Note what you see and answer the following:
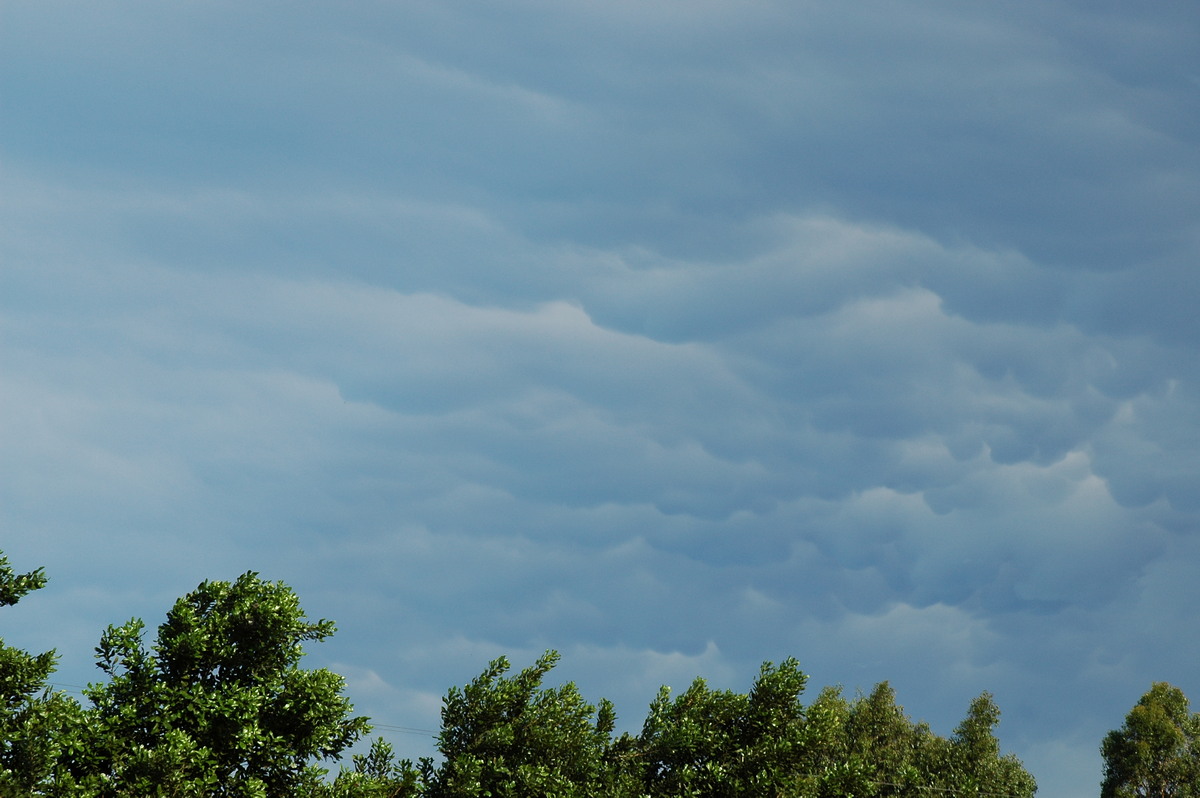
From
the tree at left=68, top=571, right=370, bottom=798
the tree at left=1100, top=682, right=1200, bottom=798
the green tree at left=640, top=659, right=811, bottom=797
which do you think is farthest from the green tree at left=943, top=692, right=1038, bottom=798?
the tree at left=68, top=571, right=370, bottom=798

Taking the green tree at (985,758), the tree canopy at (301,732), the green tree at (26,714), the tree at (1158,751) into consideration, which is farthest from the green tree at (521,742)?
the tree at (1158,751)

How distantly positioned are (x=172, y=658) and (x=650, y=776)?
13.6 meters

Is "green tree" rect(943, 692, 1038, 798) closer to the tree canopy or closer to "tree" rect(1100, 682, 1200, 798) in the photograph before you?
"tree" rect(1100, 682, 1200, 798)

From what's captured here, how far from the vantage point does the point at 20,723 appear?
22.3 meters

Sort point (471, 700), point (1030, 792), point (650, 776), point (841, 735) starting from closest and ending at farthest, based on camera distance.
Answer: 1. point (471, 700)
2. point (650, 776)
3. point (841, 735)
4. point (1030, 792)

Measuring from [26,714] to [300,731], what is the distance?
5843 millimetres

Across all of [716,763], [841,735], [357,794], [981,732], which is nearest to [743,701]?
[716,763]

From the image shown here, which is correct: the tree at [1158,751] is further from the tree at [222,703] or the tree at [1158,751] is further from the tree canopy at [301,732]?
the tree at [222,703]

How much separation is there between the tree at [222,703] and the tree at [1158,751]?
53046mm

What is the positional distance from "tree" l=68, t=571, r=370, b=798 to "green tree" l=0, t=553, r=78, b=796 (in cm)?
69

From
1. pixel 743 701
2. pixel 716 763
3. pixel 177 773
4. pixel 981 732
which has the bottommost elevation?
pixel 177 773

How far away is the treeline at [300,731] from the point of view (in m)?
22.7

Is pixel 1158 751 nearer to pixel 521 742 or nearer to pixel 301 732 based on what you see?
pixel 521 742

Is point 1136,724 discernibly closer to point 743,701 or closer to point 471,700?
point 743,701
